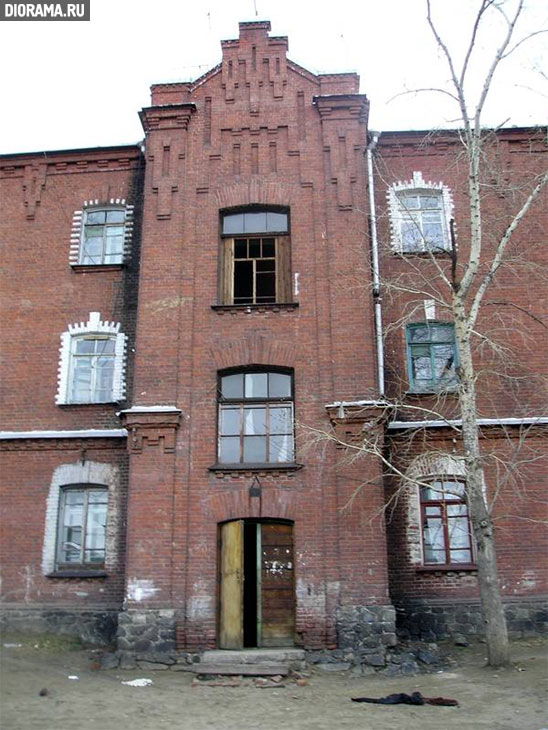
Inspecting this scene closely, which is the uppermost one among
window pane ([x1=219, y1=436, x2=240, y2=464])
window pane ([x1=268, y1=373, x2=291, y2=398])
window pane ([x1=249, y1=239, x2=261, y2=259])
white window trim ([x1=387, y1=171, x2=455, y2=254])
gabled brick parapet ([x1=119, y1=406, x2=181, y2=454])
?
white window trim ([x1=387, y1=171, x2=455, y2=254])

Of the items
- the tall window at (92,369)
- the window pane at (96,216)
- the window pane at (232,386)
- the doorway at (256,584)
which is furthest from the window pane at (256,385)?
the window pane at (96,216)

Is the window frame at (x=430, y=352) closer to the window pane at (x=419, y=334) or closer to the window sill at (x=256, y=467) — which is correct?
the window pane at (x=419, y=334)

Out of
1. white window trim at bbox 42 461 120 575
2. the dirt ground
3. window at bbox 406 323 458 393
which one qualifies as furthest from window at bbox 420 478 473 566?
white window trim at bbox 42 461 120 575

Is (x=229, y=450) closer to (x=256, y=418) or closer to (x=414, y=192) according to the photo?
(x=256, y=418)

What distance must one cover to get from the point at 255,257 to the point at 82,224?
4086mm

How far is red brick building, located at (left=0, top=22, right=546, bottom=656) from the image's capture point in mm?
12391

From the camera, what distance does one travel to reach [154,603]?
12.2 m

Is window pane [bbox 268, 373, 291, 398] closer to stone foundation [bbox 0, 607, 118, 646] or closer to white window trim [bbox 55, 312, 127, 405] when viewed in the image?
white window trim [bbox 55, 312, 127, 405]

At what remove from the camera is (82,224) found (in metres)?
15.8

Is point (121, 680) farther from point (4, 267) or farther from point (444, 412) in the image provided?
point (4, 267)

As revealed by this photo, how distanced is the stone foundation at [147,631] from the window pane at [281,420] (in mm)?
3540

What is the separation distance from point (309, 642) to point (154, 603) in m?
2.61

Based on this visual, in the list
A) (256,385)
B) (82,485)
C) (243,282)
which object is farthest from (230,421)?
(82,485)

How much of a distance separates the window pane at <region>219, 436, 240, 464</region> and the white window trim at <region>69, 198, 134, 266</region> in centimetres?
468
